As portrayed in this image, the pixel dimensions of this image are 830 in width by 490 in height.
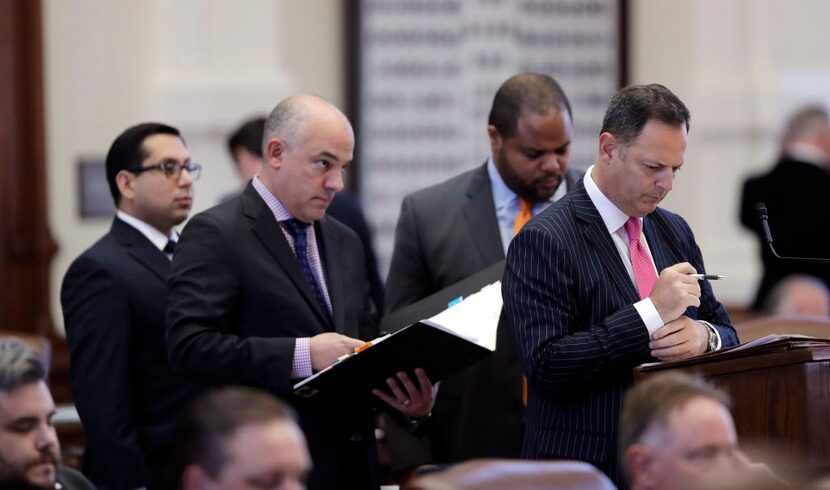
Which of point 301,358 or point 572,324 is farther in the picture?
point 301,358

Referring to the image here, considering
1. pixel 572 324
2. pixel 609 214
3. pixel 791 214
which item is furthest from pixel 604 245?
pixel 791 214

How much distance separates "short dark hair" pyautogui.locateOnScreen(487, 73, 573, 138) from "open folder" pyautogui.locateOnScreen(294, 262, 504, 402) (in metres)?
0.91

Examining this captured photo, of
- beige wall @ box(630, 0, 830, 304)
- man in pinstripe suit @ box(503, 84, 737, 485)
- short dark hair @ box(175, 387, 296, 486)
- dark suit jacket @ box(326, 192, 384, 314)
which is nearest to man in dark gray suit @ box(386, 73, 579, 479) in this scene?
dark suit jacket @ box(326, 192, 384, 314)

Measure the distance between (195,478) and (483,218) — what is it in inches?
90.0

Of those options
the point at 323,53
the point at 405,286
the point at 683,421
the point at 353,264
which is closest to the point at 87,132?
the point at 323,53

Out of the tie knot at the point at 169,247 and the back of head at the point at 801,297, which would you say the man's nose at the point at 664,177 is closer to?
the tie knot at the point at 169,247

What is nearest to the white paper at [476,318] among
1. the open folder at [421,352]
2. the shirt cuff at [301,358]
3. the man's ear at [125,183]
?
the open folder at [421,352]

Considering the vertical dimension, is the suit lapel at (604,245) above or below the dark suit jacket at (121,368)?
above

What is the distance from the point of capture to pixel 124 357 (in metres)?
4.54

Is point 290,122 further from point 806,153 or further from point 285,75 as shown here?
point 806,153

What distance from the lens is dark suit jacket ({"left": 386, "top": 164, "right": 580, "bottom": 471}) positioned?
199 inches

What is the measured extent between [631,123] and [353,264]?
3.37ft

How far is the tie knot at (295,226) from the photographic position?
14.3 feet

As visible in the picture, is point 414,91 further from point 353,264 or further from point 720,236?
point 353,264
